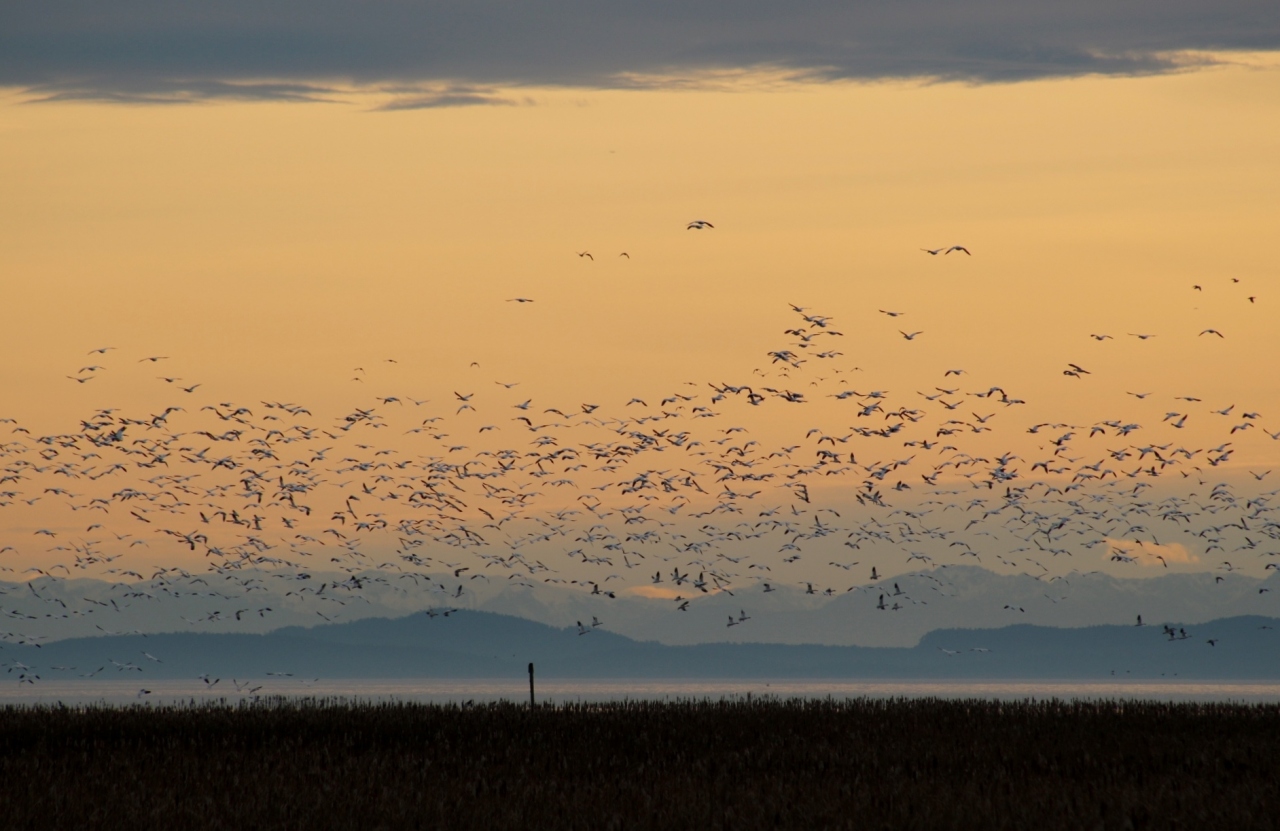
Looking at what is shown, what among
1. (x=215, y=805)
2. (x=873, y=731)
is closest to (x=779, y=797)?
(x=215, y=805)

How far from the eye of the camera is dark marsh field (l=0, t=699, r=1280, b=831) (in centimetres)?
2205

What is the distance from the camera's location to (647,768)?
28422 millimetres


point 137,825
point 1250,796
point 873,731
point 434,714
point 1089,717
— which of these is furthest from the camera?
point 434,714

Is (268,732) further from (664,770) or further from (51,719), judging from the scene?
(664,770)

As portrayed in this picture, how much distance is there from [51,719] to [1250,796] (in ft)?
101

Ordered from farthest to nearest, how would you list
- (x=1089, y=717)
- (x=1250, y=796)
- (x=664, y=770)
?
1. (x=1089, y=717)
2. (x=664, y=770)
3. (x=1250, y=796)

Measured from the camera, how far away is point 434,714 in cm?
4116

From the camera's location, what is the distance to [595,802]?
928 inches

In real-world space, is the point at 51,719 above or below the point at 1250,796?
above

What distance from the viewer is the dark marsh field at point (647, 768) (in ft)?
72.3

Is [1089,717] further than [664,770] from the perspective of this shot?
Yes

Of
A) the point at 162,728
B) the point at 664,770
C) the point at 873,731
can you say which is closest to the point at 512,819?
the point at 664,770

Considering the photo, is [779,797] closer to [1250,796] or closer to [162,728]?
[1250,796]

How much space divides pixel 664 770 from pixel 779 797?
14.4ft
